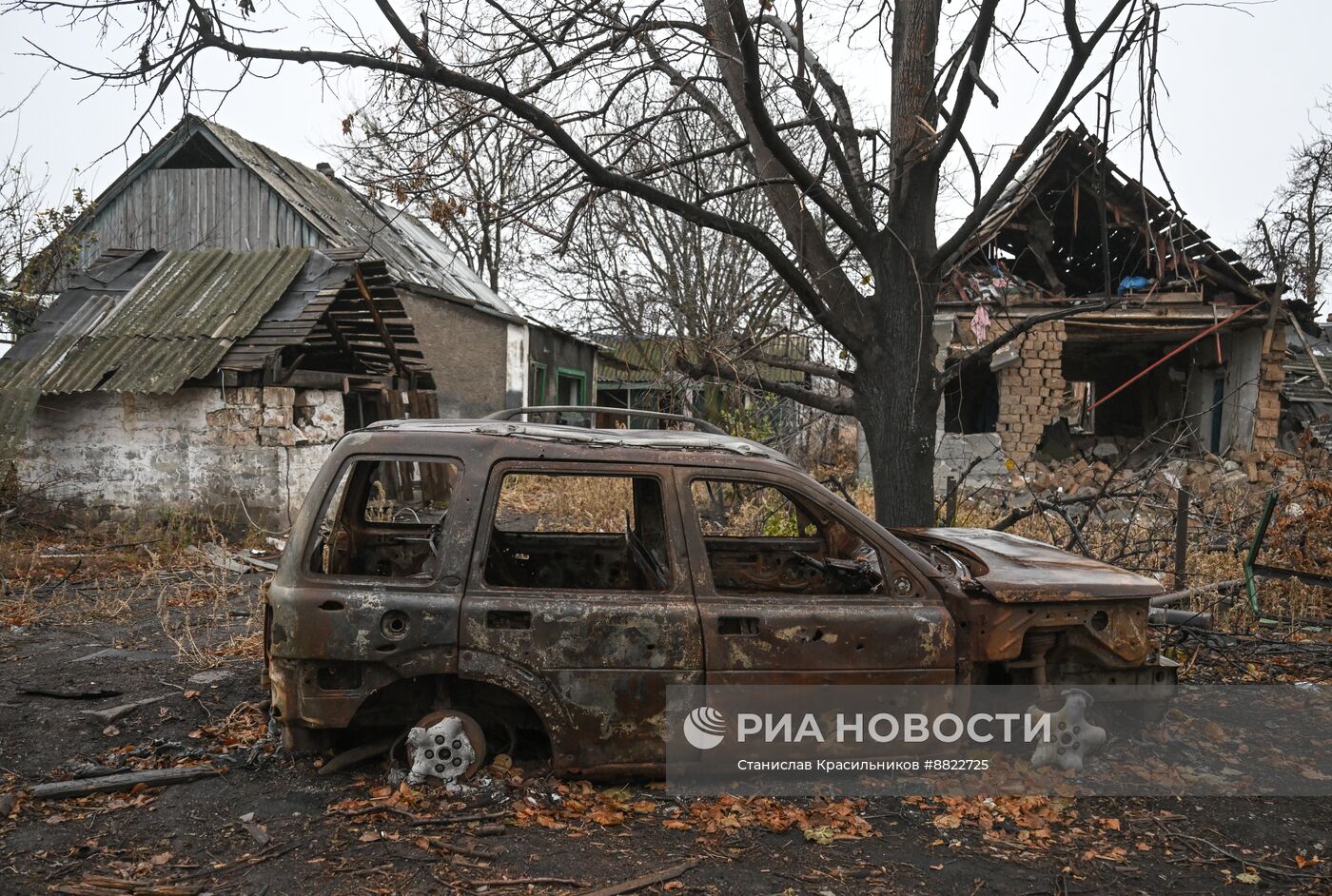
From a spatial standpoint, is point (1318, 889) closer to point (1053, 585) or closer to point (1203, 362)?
point (1053, 585)

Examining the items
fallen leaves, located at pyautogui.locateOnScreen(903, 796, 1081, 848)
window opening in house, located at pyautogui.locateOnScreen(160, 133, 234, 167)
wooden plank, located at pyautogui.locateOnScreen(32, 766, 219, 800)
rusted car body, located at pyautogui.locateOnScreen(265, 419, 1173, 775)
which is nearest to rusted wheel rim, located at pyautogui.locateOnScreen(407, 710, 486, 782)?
rusted car body, located at pyautogui.locateOnScreen(265, 419, 1173, 775)

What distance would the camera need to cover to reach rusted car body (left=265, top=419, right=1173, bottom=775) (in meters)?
3.70

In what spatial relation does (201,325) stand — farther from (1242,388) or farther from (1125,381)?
(1125,381)

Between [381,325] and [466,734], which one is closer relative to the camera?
[466,734]

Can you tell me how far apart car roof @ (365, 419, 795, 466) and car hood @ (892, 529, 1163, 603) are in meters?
1.05

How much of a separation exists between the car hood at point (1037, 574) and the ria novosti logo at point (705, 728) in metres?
1.32

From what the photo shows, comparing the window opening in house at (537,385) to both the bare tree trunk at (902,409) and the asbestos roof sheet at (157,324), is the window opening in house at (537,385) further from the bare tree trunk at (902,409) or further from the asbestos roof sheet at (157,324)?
the bare tree trunk at (902,409)

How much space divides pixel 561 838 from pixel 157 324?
31.7ft

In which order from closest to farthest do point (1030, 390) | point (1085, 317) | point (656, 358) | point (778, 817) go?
point (778, 817) < point (1030, 390) < point (1085, 317) < point (656, 358)

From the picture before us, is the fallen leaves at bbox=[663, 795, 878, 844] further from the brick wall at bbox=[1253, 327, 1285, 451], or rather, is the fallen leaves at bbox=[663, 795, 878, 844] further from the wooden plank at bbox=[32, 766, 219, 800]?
the brick wall at bbox=[1253, 327, 1285, 451]

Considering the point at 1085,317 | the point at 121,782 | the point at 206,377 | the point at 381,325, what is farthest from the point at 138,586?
the point at 1085,317

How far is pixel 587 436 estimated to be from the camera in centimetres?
405

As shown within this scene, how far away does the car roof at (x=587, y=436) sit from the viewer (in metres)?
3.98

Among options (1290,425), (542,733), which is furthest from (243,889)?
(1290,425)
